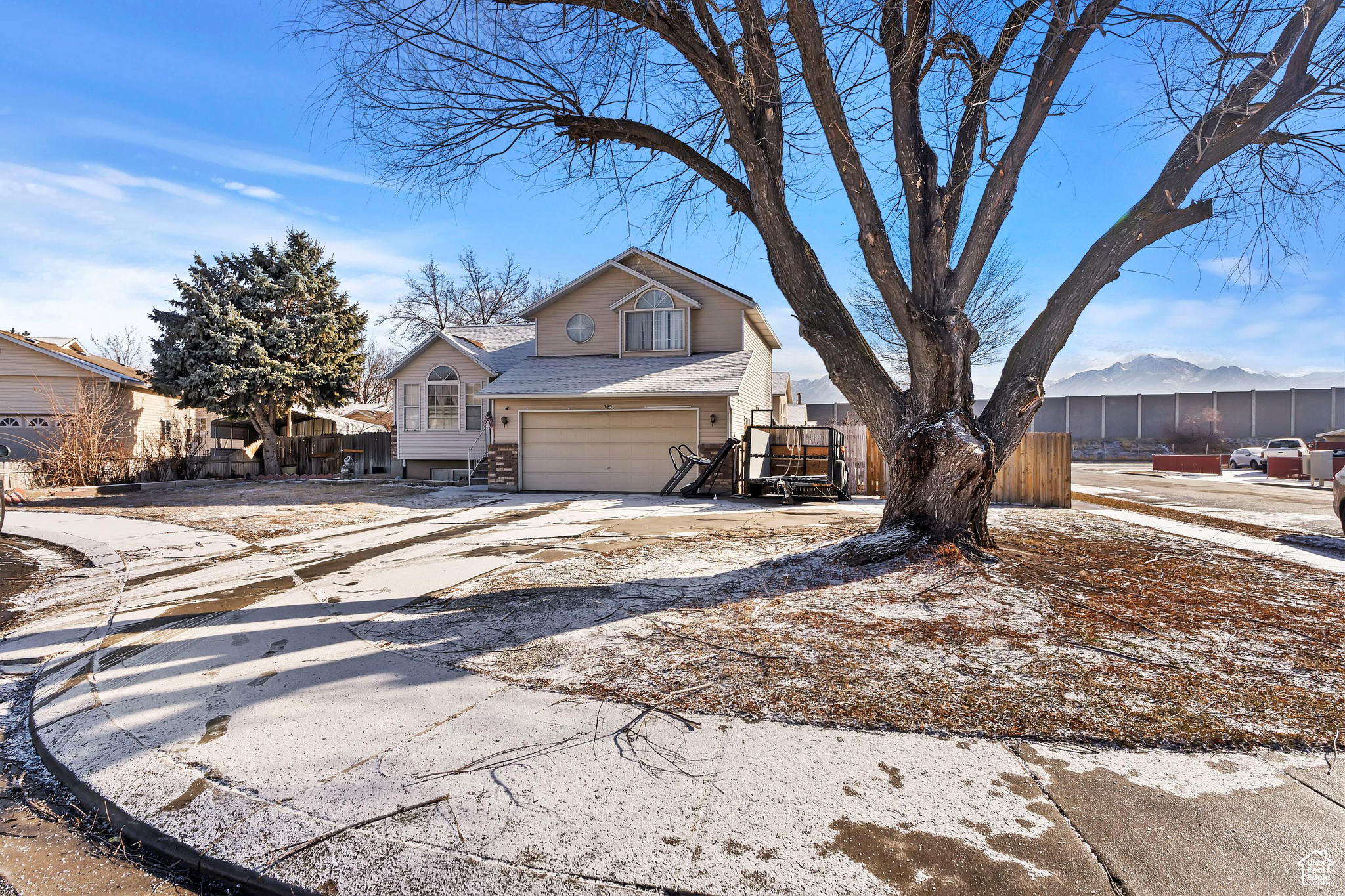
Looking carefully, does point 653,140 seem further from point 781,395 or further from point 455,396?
point 781,395

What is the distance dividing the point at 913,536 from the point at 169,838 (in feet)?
17.9

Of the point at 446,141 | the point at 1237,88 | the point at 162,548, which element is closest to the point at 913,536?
the point at 1237,88

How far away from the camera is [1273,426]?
108 ft

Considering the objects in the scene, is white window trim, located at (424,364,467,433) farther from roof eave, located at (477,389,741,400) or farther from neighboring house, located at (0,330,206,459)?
neighboring house, located at (0,330,206,459)

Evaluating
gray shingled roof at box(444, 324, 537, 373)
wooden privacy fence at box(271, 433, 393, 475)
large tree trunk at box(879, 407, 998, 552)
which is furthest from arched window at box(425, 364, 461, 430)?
large tree trunk at box(879, 407, 998, 552)

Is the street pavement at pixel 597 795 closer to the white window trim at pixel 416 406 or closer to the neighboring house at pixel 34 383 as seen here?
the white window trim at pixel 416 406

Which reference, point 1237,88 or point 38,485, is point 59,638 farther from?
point 38,485

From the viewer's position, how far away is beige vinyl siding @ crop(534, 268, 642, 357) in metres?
16.4

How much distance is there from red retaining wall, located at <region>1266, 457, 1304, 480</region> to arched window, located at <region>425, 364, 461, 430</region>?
27.1 m

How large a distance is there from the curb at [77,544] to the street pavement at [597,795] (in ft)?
13.3

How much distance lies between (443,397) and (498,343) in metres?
3.36

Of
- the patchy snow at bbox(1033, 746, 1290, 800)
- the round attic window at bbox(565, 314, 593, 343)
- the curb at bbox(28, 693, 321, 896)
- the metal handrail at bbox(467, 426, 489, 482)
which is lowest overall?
the curb at bbox(28, 693, 321, 896)

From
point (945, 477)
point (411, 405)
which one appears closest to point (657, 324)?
point (411, 405)

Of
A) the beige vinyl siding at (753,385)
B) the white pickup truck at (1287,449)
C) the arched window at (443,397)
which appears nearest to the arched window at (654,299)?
the beige vinyl siding at (753,385)
